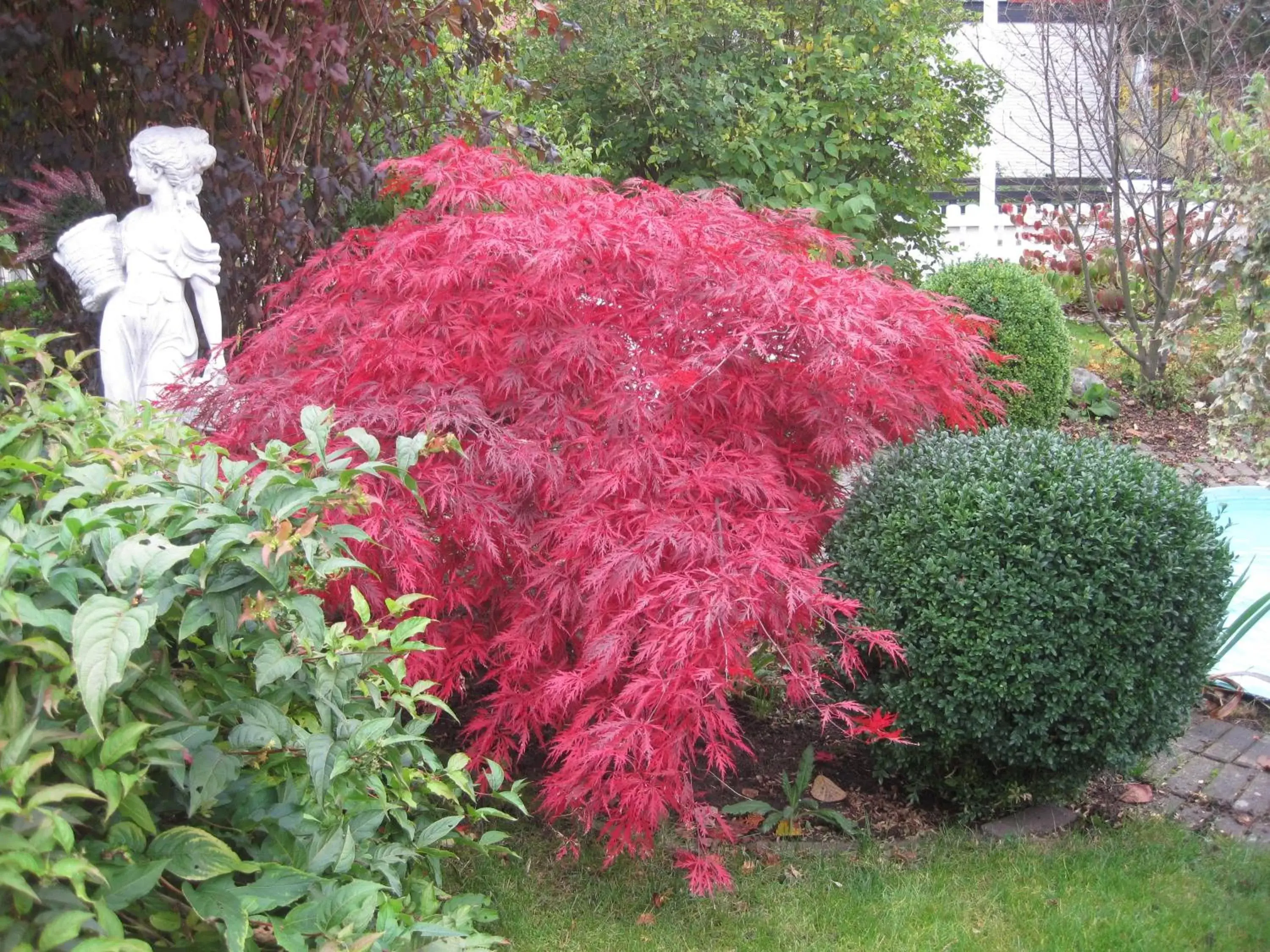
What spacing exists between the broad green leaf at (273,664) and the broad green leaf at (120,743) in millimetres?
187

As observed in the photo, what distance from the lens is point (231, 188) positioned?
471 centimetres

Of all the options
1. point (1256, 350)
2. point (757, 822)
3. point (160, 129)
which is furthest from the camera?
point (160, 129)

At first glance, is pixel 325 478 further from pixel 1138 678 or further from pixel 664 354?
pixel 1138 678

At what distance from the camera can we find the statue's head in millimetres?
4008

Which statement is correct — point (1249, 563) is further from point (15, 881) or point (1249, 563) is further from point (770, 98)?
point (15, 881)

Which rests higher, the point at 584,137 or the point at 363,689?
the point at 584,137

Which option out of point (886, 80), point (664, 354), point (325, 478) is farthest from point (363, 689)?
point (886, 80)

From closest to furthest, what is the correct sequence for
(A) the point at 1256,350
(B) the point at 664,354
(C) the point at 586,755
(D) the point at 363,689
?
(D) the point at 363,689
(C) the point at 586,755
(B) the point at 664,354
(A) the point at 1256,350

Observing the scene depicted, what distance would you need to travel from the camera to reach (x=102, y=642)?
55.7 inches

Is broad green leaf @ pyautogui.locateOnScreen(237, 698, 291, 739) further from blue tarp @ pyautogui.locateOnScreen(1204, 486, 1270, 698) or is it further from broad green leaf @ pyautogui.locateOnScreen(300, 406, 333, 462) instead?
blue tarp @ pyautogui.locateOnScreen(1204, 486, 1270, 698)

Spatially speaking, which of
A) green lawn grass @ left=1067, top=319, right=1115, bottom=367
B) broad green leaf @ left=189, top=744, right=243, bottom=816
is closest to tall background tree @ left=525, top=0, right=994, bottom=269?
green lawn grass @ left=1067, top=319, right=1115, bottom=367

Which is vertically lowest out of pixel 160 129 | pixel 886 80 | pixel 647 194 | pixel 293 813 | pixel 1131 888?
pixel 1131 888

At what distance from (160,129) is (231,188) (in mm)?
689

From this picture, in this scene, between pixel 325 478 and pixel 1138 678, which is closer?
pixel 325 478
